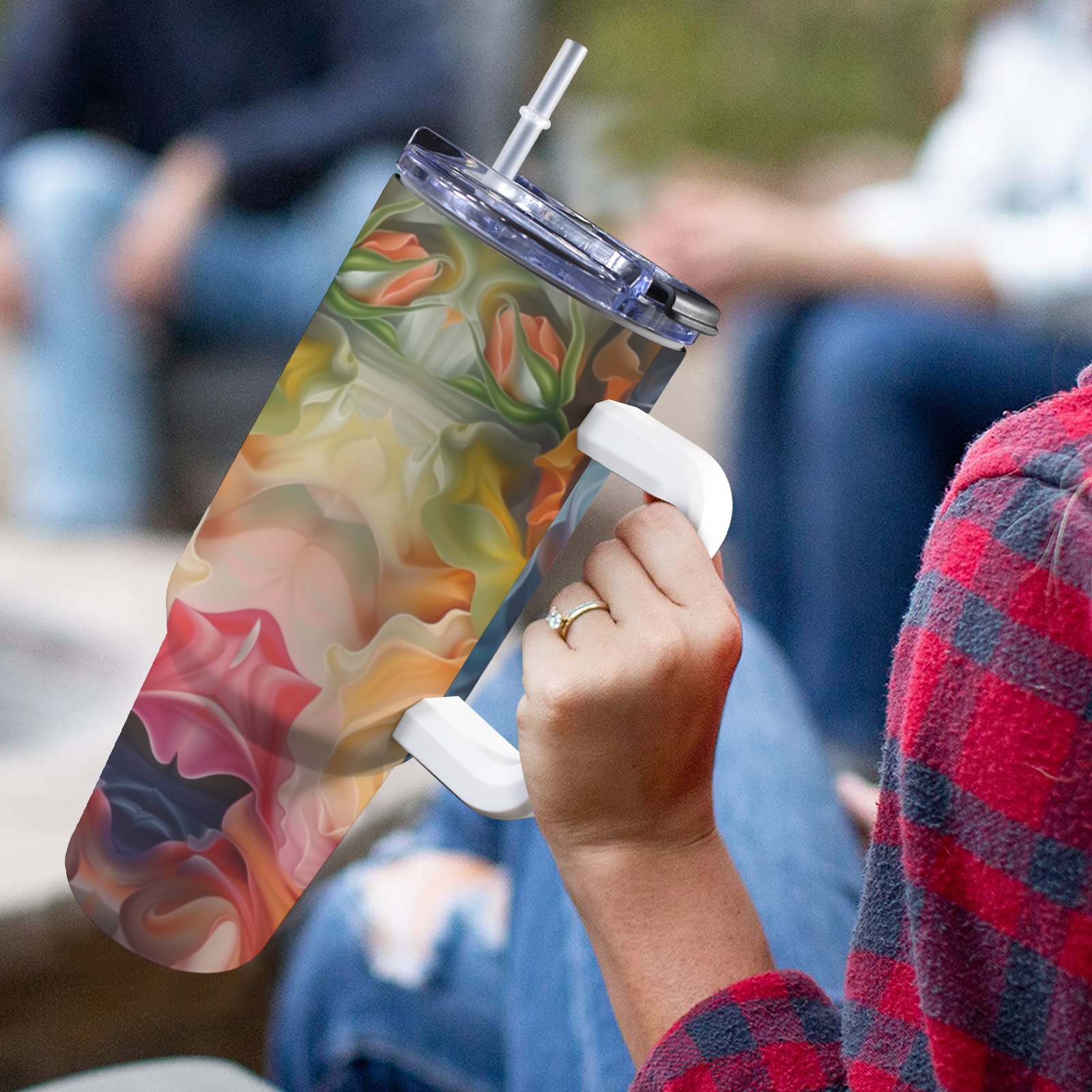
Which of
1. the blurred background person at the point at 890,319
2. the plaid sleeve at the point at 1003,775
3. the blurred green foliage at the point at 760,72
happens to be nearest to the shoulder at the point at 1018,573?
the plaid sleeve at the point at 1003,775

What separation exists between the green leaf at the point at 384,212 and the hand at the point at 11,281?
156 cm

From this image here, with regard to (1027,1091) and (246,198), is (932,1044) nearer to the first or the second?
(1027,1091)

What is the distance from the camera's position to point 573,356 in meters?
0.38

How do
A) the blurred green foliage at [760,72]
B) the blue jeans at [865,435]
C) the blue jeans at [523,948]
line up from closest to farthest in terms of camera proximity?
1. the blue jeans at [523,948]
2. the blue jeans at [865,435]
3. the blurred green foliage at [760,72]

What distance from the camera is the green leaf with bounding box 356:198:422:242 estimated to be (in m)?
0.38

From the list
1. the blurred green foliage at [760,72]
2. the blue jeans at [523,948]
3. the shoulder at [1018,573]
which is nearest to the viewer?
the shoulder at [1018,573]

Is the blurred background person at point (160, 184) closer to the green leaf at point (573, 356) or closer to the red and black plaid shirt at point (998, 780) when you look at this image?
the green leaf at point (573, 356)

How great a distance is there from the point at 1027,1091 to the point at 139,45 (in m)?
Answer: 1.94

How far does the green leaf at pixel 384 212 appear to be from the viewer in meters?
0.38

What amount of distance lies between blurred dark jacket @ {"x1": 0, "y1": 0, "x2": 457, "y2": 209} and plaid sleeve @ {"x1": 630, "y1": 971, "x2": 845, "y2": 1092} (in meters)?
1.62

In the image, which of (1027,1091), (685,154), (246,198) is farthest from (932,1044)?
(685,154)

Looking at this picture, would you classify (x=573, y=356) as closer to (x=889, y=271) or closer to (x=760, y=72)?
(x=889, y=271)

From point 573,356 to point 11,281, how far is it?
5.32ft

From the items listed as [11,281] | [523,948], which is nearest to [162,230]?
[11,281]
